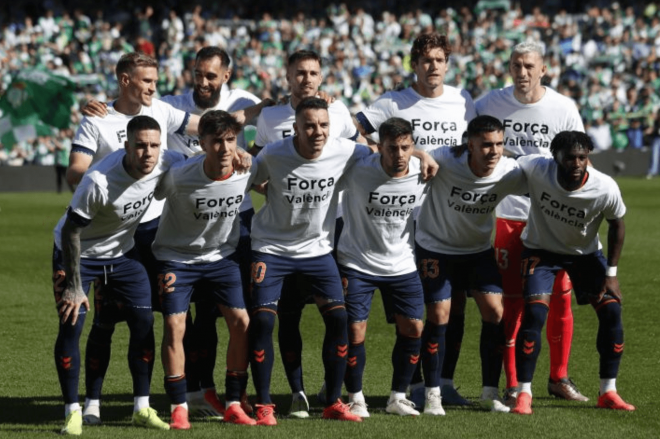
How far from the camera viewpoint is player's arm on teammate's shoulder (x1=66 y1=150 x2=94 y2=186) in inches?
301

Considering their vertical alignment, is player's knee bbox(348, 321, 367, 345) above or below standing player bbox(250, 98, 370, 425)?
below

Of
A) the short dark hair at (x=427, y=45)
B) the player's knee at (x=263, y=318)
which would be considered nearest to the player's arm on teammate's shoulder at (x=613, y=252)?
the short dark hair at (x=427, y=45)

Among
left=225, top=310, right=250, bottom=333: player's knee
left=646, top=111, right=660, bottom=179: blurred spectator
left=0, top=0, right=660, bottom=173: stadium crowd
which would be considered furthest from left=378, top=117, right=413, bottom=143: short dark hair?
left=646, top=111, right=660, bottom=179: blurred spectator

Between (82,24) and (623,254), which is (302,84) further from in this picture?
(82,24)

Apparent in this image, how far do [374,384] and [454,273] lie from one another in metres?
1.38

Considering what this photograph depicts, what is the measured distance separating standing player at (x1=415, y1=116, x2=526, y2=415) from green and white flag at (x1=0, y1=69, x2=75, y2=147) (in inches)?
754

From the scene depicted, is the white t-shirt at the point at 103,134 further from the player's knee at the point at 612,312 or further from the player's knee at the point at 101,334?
the player's knee at the point at 612,312

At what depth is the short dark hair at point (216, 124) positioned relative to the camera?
723cm

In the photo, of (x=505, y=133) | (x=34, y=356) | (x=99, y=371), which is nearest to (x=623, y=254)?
(x=505, y=133)

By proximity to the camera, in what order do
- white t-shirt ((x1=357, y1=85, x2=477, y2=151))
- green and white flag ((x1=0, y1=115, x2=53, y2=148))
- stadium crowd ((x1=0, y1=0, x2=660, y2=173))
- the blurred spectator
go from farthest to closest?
stadium crowd ((x1=0, y1=0, x2=660, y2=173)) < the blurred spectator < green and white flag ((x1=0, y1=115, x2=53, y2=148)) < white t-shirt ((x1=357, y1=85, x2=477, y2=151))

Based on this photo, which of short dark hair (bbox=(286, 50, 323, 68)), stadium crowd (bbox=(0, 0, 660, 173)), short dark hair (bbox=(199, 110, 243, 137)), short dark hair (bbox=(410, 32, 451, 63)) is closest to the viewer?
short dark hair (bbox=(199, 110, 243, 137))

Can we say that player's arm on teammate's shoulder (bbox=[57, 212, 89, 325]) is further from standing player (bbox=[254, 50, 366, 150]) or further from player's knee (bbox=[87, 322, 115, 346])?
standing player (bbox=[254, 50, 366, 150])

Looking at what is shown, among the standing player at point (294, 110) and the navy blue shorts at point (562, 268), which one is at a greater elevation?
the standing player at point (294, 110)

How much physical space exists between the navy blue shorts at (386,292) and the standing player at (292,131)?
31 centimetres
